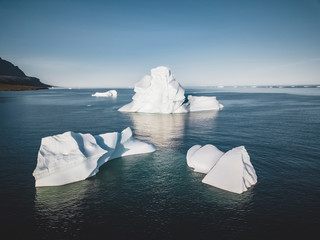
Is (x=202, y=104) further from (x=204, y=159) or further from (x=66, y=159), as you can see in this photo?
(x=66, y=159)

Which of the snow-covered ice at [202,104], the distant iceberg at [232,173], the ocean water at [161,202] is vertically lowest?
the ocean water at [161,202]

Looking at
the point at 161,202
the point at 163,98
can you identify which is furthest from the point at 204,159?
the point at 163,98

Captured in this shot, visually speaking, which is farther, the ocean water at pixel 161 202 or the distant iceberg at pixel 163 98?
the distant iceberg at pixel 163 98

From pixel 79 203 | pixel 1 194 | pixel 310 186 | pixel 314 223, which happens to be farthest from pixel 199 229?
pixel 1 194

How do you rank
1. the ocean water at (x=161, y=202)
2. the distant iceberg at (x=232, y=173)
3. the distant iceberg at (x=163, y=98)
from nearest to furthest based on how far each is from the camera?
the ocean water at (x=161, y=202), the distant iceberg at (x=232, y=173), the distant iceberg at (x=163, y=98)

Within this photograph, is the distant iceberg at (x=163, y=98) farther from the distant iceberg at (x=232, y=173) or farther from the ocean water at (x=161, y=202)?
the distant iceberg at (x=232, y=173)

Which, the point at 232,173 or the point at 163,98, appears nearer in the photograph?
the point at 232,173

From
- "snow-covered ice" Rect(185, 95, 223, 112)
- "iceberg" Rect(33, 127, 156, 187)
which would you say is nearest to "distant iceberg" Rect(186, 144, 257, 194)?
"iceberg" Rect(33, 127, 156, 187)

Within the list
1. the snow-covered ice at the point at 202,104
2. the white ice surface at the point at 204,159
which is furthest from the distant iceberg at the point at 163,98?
the white ice surface at the point at 204,159

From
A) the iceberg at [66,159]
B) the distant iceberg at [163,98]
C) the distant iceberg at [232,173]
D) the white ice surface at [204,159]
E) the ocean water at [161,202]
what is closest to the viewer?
the ocean water at [161,202]
